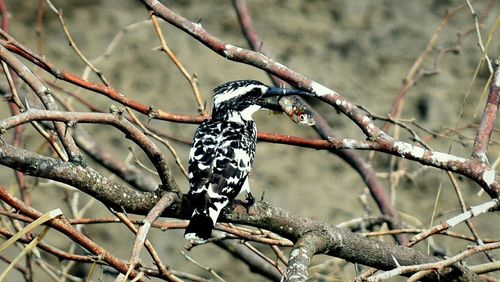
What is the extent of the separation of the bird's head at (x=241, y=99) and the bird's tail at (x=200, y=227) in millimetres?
686

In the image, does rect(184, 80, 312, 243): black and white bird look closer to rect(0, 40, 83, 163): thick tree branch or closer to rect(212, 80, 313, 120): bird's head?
rect(212, 80, 313, 120): bird's head

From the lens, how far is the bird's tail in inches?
107

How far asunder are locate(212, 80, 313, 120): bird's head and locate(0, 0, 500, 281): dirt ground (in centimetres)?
188

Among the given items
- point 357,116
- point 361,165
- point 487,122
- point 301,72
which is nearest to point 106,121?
point 357,116

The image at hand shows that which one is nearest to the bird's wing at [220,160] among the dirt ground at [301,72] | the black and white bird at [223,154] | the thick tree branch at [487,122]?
the black and white bird at [223,154]

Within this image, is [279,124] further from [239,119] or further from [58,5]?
[239,119]

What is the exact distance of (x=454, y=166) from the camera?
257 centimetres

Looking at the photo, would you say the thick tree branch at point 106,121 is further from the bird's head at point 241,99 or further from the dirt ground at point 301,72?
the dirt ground at point 301,72

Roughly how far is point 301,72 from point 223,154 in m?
2.54

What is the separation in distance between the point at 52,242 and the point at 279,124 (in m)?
1.48

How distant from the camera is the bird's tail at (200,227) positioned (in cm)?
272

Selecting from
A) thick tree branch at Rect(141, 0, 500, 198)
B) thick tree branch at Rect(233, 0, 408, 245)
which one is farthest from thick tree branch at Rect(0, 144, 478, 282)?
thick tree branch at Rect(233, 0, 408, 245)

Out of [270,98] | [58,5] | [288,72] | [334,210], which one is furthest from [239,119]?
[58,5]

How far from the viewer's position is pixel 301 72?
5.54 metres
